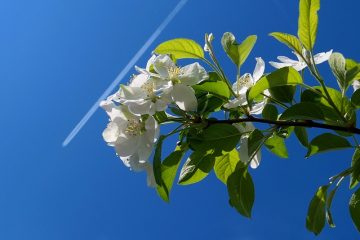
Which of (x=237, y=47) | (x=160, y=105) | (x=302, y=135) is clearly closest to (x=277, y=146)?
(x=302, y=135)

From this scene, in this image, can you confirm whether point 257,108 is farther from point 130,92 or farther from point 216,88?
point 130,92

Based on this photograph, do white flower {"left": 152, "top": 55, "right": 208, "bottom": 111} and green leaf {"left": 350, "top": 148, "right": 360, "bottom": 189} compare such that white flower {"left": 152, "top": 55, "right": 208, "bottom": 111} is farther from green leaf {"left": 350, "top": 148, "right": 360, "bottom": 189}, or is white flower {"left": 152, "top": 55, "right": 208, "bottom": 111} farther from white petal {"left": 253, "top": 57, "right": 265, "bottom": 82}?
green leaf {"left": 350, "top": 148, "right": 360, "bottom": 189}

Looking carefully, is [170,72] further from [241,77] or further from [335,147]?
[335,147]

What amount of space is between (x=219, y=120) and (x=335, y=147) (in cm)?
39

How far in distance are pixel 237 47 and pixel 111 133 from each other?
0.47 metres

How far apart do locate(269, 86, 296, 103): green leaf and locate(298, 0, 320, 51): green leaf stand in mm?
138

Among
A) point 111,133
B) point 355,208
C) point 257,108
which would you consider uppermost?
point 111,133

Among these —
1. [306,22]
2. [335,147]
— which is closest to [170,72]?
[306,22]

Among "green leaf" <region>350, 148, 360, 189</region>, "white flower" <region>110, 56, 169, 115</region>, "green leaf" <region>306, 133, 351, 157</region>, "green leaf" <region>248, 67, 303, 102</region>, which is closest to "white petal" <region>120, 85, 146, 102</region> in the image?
"white flower" <region>110, 56, 169, 115</region>

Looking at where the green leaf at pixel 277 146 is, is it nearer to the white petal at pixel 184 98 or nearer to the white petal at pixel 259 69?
the white petal at pixel 259 69

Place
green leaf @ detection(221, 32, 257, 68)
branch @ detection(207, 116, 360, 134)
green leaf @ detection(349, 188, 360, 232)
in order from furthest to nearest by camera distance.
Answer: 1. green leaf @ detection(349, 188, 360, 232)
2. green leaf @ detection(221, 32, 257, 68)
3. branch @ detection(207, 116, 360, 134)

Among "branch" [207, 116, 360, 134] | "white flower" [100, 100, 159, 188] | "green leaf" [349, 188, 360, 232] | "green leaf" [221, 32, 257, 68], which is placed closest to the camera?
"branch" [207, 116, 360, 134]

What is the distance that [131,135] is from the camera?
1.39m

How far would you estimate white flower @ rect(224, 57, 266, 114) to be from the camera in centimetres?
138
